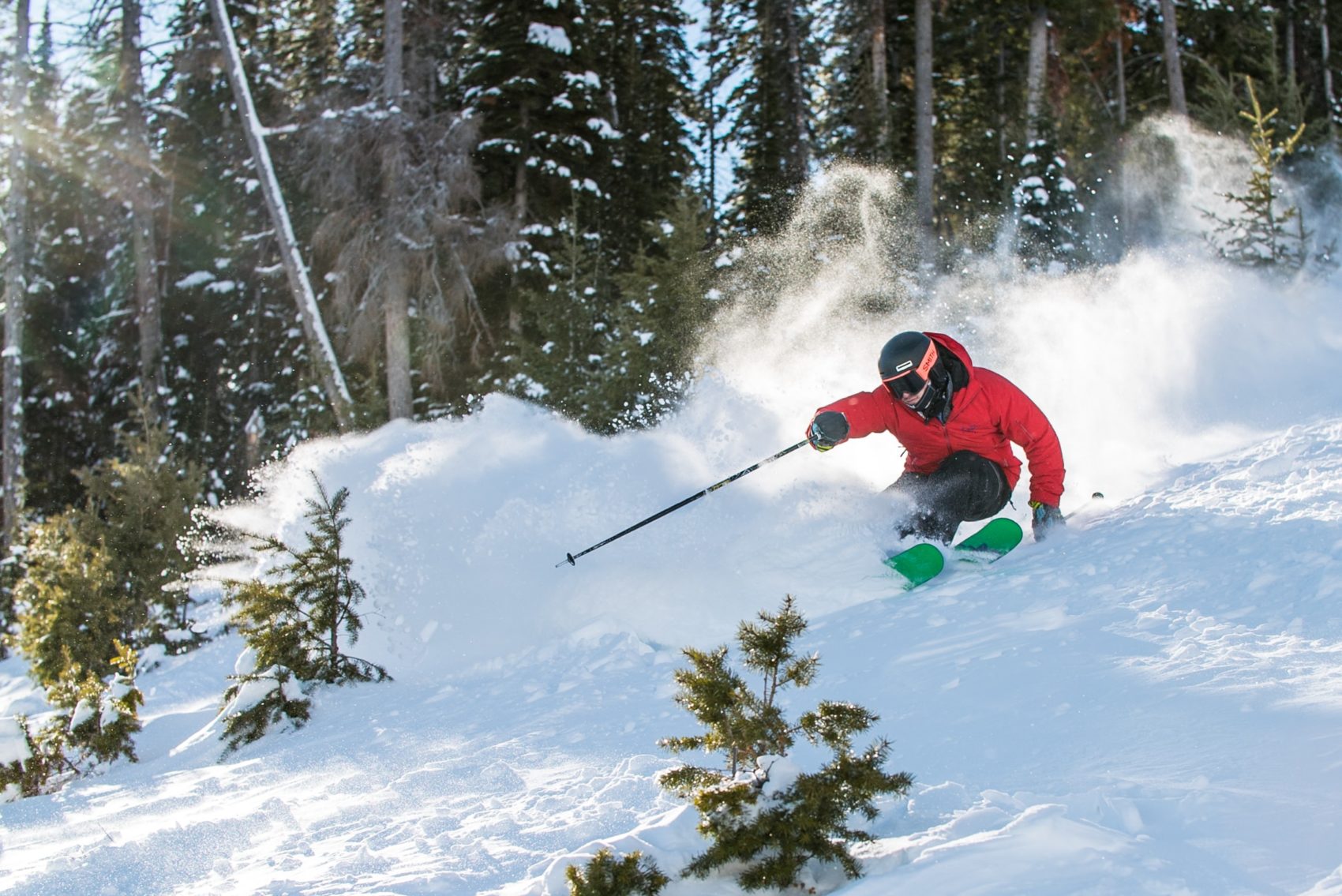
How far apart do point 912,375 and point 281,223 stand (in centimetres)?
1380

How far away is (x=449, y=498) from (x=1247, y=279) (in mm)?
10200

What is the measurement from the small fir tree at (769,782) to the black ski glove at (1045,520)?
4211 millimetres

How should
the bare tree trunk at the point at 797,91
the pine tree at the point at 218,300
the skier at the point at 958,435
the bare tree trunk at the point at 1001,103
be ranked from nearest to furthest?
the skier at the point at 958,435 < the bare tree trunk at the point at 1001,103 < the bare tree trunk at the point at 797,91 < the pine tree at the point at 218,300

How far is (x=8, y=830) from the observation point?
4648mm

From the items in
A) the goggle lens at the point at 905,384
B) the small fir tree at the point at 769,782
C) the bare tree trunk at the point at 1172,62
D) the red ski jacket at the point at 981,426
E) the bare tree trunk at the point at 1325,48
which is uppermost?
the bare tree trunk at the point at 1325,48

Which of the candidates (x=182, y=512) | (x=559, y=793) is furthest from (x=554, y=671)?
(x=182, y=512)

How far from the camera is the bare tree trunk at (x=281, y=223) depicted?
17.0 meters

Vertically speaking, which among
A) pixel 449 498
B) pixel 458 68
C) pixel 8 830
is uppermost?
pixel 458 68

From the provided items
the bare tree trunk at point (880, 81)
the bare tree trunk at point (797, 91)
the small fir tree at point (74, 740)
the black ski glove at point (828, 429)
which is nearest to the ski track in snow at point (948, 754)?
the small fir tree at point (74, 740)

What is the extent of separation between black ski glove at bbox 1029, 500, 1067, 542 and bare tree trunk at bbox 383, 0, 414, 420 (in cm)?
1331

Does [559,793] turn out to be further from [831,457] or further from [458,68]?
[458,68]

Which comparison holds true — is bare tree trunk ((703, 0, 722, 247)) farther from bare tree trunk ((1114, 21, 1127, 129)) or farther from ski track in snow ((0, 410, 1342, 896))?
ski track in snow ((0, 410, 1342, 896))

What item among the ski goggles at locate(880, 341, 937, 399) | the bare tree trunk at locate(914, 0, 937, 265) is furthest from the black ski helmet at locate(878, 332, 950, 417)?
the bare tree trunk at locate(914, 0, 937, 265)

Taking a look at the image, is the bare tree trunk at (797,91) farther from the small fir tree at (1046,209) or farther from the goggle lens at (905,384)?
the goggle lens at (905,384)
